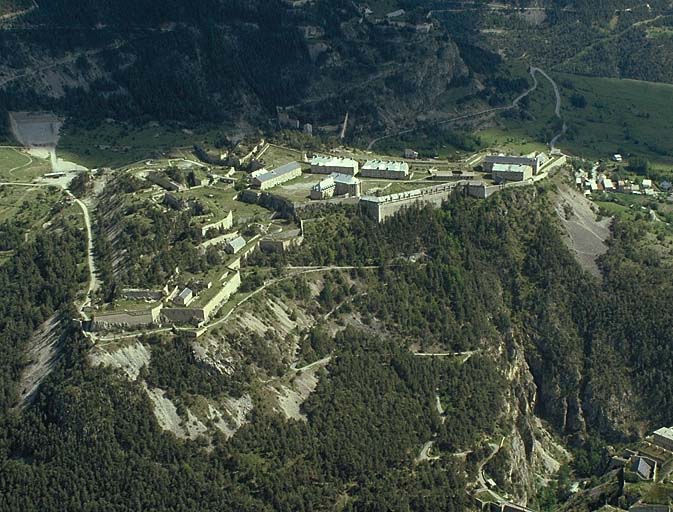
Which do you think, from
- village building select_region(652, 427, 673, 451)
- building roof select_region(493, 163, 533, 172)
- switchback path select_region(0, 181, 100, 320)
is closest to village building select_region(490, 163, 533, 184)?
building roof select_region(493, 163, 533, 172)

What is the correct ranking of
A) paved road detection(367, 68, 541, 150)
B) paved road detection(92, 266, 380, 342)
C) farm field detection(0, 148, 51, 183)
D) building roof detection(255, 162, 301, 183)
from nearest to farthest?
1. paved road detection(92, 266, 380, 342)
2. building roof detection(255, 162, 301, 183)
3. farm field detection(0, 148, 51, 183)
4. paved road detection(367, 68, 541, 150)

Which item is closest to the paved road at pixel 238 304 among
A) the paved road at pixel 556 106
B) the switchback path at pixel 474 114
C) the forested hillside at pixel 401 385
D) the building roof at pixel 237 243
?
the forested hillside at pixel 401 385

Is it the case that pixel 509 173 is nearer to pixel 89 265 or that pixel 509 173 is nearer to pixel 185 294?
pixel 185 294

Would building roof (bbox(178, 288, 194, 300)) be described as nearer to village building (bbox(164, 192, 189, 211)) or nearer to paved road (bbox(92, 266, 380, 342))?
paved road (bbox(92, 266, 380, 342))

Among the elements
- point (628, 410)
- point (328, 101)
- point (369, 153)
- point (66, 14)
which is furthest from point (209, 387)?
point (66, 14)

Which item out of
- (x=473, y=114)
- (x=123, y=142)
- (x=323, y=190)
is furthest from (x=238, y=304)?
(x=473, y=114)
